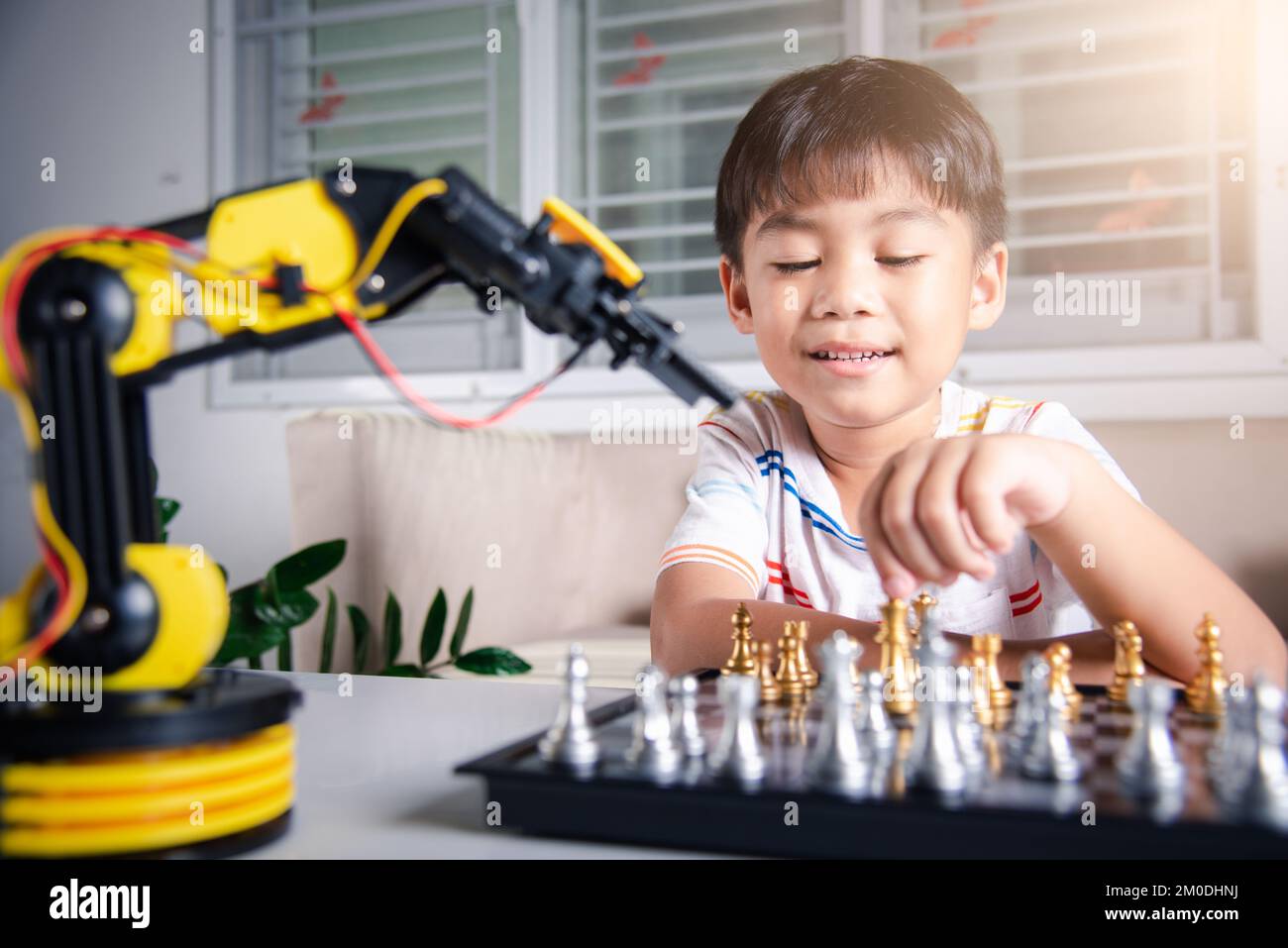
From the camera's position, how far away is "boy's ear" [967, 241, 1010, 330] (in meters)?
1.23

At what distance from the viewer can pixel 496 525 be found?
8.48ft

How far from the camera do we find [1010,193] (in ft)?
9.99

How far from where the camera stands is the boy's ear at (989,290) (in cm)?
123

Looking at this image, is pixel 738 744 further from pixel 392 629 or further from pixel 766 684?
pixel 392 629

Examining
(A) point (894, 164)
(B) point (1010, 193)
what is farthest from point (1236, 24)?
(A) point (894, 164)

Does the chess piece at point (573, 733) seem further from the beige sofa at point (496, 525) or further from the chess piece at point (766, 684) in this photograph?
the beige sofa at point (496, 525)

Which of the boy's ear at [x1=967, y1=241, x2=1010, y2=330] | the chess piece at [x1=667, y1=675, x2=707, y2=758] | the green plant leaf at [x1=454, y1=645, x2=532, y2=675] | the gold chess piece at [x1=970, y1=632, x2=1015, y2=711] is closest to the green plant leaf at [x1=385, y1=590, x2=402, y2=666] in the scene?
the green plant leaf at [x1=454, y1=645, x2=532, y2=675]

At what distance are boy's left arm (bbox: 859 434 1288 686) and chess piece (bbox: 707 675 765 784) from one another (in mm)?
176

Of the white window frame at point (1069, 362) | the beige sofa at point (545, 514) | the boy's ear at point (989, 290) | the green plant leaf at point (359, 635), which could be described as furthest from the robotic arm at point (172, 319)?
the white window frame at point (1069, 362)

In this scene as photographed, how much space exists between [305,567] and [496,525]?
69 cm

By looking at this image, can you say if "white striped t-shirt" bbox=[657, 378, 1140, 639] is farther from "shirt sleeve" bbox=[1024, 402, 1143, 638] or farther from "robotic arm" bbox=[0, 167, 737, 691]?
"robotic arm" bbox=[0, 167, 737, 691]

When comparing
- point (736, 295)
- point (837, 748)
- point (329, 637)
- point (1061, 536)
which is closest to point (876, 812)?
point (837, 748)
